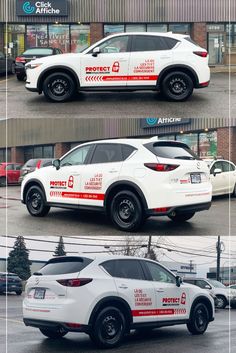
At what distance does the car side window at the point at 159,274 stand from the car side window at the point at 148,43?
19.7 ft

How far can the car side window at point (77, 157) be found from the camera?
1364 centimetres

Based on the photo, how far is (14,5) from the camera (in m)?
40.8

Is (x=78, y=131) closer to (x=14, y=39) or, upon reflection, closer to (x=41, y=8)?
(x=41, y=8)

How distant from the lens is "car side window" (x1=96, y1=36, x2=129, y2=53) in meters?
16.8

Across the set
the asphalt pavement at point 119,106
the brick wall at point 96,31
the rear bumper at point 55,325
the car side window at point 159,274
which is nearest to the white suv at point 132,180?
the car side window at point 159,274

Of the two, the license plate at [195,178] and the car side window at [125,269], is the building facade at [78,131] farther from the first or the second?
the car side window at [125,269]

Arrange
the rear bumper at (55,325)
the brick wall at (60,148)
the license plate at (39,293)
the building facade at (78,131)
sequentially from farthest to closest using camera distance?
the brick wall at (60,148)
the building facade at (78,131)
the license plate at (39,293)
the rear bumper at (55,325)

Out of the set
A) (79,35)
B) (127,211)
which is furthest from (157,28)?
(127,211)

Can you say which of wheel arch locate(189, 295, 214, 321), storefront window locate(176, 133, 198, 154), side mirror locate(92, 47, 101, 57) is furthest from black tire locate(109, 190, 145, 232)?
storefront window locate(176, 133, 198, 154)

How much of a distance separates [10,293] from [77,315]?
61.8ft

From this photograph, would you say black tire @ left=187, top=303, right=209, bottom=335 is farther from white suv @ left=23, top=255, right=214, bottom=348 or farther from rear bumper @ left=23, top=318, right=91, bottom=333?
rear bumper @ left=23, top=318, right=91, bottom=333

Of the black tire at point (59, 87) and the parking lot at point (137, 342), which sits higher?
the black tire at point (59, 87)

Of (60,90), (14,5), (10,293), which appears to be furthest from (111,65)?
(14,5)

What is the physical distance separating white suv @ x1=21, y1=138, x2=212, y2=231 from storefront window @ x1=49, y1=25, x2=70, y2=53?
96.9 ft
